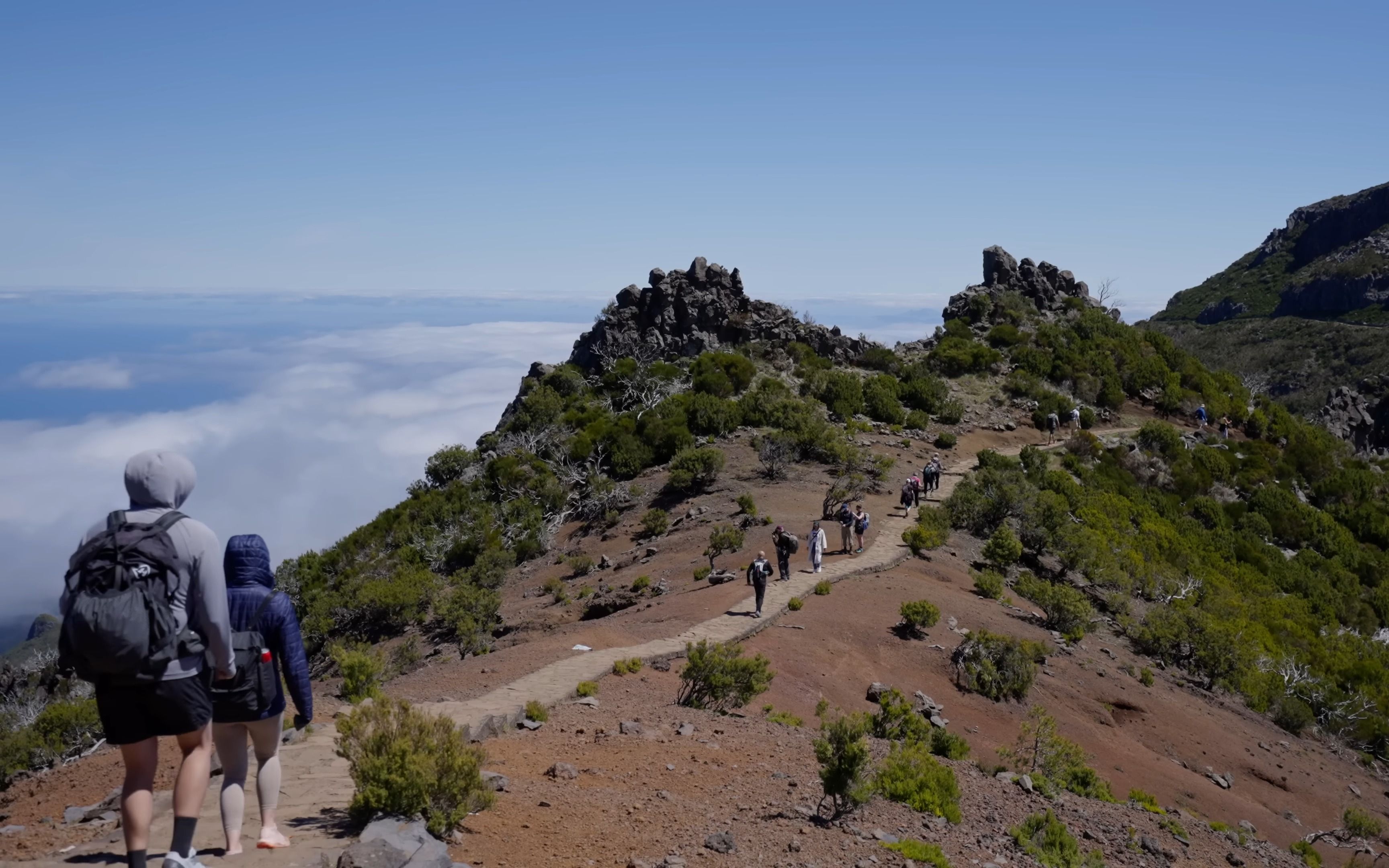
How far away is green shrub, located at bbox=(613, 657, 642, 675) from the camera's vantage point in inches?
502

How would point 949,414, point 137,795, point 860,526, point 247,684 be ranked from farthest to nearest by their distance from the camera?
point 949,414 < point 860,526 < point 247,684 < point 137,795

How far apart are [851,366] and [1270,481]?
17.7 meters

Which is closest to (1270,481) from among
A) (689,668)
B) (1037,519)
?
(1037,519)

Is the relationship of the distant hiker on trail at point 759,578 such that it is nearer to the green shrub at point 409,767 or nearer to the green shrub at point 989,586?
the green shrub at point 989,586

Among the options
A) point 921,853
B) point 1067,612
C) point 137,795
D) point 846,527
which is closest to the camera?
point 137,795

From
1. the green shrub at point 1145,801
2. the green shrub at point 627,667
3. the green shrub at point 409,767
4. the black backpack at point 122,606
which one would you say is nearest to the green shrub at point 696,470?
the green shrub at point 627,667

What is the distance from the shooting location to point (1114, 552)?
26.3m

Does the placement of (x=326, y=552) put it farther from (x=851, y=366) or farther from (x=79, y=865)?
(x=79, y=865)

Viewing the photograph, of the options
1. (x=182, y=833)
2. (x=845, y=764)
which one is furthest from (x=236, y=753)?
(x=845, y=764)

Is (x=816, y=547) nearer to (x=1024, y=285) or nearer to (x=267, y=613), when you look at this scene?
(x=267, y=613)

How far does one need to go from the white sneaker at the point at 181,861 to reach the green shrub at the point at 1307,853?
44.6ft

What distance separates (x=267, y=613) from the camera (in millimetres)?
5004

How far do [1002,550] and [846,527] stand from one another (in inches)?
165

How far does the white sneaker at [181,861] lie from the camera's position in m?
4.42
